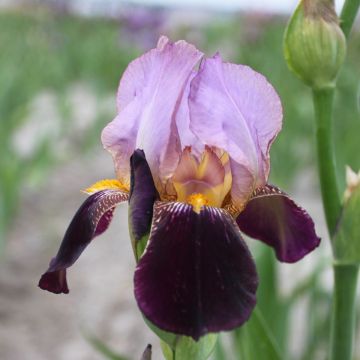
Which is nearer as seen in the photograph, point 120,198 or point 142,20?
point 120,198

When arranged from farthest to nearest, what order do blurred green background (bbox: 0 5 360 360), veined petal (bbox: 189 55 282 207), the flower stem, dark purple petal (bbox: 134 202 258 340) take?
1. blurred green background (bbox: 0 5 360 360)
2. the flower stem
3. veined petal (bbox: 189 55 282 207)
4. dark purple petal (bbox: 134 202 258 340)

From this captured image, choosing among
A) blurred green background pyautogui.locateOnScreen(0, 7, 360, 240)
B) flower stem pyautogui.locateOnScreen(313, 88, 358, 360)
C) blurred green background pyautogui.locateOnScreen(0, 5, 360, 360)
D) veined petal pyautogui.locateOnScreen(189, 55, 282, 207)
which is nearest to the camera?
veined petal pyautogui.locateOnScreen(189, 55, 282, 207)

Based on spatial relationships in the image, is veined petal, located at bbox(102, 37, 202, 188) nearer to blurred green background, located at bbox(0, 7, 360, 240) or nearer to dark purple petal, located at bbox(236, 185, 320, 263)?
dark purple petal, located at bbox(236, 185, 320, 263)

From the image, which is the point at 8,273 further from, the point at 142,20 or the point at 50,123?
the point at 142,20

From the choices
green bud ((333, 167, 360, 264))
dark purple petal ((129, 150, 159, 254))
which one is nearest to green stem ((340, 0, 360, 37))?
green bud ((333, 167, 360, 264))

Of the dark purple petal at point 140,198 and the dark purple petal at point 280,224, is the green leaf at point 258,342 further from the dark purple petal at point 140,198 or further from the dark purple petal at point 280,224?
the dark purple petal at point 140,198

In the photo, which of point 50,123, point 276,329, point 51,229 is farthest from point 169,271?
Answer: point 50,123

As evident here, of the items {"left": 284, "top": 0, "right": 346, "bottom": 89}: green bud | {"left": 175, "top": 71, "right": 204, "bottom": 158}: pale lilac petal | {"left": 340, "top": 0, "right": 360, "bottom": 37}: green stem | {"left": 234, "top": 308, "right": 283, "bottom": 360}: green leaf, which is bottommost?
{"left": 234, "top": 308, "right": 283, "bottom": 360}: green leaf
